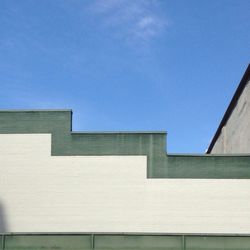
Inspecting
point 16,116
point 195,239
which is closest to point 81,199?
point 16,116

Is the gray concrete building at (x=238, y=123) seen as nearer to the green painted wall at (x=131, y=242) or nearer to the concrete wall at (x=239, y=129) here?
the concrete wall at (x=239, y=129)

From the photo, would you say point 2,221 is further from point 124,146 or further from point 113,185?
point 124,146

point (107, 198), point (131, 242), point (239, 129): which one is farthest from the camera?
point (239, 129)

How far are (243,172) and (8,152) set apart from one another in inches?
363

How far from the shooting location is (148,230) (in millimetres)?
21719

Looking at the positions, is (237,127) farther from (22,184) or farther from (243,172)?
(22,184)

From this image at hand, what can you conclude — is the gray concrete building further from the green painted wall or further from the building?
the green painted wall

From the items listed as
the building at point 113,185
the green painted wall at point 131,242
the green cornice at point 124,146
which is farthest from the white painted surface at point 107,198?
the green painted wall at point 131,242

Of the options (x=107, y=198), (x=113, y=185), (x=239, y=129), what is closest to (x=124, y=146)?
(x=113, y=185)

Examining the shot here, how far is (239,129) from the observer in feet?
95.7

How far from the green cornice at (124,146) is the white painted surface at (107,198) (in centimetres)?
28

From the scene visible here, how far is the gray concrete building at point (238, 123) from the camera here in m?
26.9

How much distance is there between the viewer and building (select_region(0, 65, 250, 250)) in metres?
21.8

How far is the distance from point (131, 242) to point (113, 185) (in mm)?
5019
